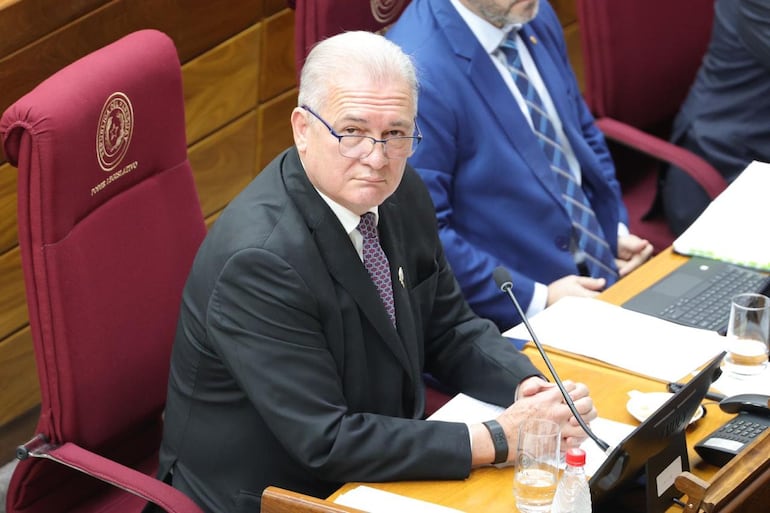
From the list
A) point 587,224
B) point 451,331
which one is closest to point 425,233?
point 451,331

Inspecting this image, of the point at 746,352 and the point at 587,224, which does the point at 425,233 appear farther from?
the point at 587,224

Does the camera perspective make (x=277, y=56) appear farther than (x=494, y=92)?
Yes

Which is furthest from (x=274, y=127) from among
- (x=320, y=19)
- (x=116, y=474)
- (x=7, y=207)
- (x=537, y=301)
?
(x=116, y=474)

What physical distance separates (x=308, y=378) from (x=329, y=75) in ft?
1.63

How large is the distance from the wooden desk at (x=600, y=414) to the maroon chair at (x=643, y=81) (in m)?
0.77

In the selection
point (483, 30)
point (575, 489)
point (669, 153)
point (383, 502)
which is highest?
point (483, 30)

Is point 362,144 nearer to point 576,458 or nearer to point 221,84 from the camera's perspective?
point 576,458

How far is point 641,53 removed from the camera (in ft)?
11.7

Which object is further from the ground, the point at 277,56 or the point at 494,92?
the point at 494,92

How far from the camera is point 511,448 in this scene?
2051 millimetres

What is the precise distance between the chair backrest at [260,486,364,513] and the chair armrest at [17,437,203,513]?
29 cm

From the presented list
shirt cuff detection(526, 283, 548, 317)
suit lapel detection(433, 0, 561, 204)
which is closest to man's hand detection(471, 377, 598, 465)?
shirt cuff detection(526, 283, 548, 317)

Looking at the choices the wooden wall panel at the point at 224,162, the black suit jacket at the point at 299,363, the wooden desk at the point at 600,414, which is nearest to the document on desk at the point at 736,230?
the wooden desk at the point at 600,414

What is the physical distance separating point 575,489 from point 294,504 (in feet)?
1.32
